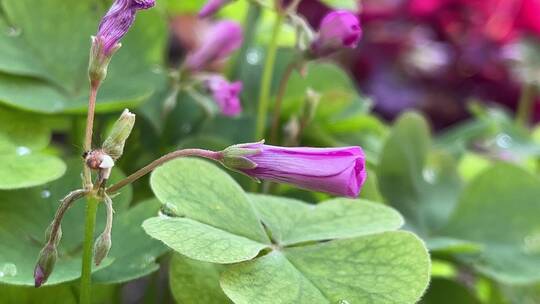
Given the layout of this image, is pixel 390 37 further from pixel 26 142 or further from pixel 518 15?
pixel 26 142

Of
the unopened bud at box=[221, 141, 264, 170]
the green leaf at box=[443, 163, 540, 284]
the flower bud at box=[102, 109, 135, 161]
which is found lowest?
the green leaf at box=[443, 163, 540, 284]

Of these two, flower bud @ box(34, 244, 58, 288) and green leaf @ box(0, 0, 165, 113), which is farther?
green leaf @ box(0, 0, 165, 113)

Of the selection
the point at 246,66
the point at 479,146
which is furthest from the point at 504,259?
the point at 479,146

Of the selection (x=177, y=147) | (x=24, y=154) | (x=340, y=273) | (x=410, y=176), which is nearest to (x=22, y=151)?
(x=24, y=154)

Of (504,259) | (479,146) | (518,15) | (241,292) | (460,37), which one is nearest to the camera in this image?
(241,292)

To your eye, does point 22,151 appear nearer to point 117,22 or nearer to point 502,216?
point 117,22

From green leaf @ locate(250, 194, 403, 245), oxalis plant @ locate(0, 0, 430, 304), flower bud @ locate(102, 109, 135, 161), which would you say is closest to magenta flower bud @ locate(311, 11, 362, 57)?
oxalis plant @ locate(0, 0, 430, 304)

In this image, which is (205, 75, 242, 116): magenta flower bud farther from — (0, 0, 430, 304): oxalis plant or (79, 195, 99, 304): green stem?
(79, 195, 99, 304): green stem

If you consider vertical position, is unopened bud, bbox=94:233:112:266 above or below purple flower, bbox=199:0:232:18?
below
